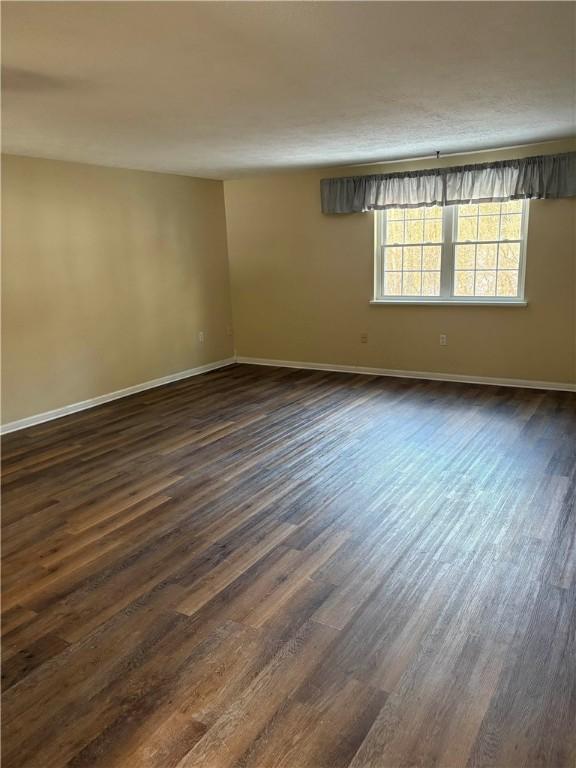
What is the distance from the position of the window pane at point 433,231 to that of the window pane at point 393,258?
1.11 ft

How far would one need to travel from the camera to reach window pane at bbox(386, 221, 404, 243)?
5961 mm

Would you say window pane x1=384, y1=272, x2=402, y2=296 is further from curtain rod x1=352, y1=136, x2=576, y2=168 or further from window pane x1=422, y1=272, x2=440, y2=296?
curtain rod x1=352, y1=136, x2=576, y2=168

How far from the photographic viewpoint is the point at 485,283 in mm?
5621

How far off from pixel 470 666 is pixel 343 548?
89 centimetres

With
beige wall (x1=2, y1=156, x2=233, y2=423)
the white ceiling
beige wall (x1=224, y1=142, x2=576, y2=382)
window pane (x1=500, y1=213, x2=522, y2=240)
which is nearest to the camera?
the white ceiling

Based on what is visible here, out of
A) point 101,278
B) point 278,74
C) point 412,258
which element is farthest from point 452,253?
point 101,278

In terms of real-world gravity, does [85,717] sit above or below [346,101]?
below

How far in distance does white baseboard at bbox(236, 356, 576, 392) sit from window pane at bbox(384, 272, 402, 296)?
0.91m

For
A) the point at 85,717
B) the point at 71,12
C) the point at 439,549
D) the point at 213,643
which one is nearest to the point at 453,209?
the point at 439,549

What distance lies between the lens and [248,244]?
6.93 metres

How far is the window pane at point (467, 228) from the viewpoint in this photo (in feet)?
18.3

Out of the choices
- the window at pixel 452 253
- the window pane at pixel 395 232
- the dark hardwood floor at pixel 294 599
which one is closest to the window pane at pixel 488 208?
the window at pixel 452 253

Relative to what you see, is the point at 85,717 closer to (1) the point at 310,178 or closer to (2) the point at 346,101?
(2) the point at 346,101

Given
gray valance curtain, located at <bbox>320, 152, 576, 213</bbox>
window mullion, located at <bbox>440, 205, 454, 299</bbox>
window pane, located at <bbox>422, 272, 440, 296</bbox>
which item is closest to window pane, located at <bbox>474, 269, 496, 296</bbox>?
window mullion, located at <bbox>440, 205, 454, 299</bbox>
